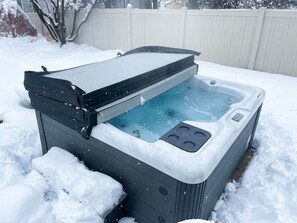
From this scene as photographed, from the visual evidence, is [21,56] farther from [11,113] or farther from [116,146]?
[116,146]

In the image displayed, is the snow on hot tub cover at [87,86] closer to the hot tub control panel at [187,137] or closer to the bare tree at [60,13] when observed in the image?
the hot tub control panel at [187,137]

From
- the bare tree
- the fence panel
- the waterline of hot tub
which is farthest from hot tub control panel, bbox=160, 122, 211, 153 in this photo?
the bare tree

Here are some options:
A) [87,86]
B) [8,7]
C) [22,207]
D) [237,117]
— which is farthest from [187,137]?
[8,7]

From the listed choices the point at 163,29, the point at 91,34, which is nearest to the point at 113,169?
the point at 163,29

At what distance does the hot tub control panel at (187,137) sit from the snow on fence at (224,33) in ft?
12.3

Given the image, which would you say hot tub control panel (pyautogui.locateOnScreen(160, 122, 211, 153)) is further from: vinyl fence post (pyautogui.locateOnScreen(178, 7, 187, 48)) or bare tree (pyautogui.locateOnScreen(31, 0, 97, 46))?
bare tree (pyautogui.locateOnScreen(31, 0, 97, 46))

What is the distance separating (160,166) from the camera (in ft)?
4.24

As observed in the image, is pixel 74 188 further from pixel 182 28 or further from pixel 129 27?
pixel 129 27

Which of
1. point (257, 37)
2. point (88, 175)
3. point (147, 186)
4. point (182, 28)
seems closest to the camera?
point (147, 186)

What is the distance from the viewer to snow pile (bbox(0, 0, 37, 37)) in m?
6.91

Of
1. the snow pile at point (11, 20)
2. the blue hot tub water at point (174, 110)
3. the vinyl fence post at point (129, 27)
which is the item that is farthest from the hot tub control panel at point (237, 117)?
the snow pile at point (11, 20)

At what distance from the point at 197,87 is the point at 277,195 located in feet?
4.91

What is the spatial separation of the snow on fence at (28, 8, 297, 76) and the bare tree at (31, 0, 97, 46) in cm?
113

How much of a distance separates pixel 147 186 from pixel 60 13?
7.52 metres
